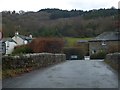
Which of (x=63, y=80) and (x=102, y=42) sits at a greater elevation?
(x=102, y=42)

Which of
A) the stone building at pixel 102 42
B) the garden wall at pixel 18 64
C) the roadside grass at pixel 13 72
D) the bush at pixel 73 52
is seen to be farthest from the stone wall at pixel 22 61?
the stone building at pixel 102 42

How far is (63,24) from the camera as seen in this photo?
108 meters

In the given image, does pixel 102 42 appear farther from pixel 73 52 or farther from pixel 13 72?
pixel 13 72

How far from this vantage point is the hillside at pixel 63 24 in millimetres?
93319

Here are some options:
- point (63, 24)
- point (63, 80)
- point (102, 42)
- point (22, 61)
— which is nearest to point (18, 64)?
point (22, 61)

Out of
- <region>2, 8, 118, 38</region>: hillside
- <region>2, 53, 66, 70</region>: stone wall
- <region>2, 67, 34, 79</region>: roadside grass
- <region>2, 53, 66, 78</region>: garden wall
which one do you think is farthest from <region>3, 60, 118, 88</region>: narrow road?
<region>2, 8, 118, 38</region>: hillside

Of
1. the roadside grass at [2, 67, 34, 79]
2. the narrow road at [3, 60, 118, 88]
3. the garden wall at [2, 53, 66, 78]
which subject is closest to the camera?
the narrow road at [3, 60, 118, 88]

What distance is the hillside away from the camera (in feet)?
306

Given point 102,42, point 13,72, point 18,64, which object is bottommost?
point 13,72

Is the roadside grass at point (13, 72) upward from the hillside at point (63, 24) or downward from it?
downward

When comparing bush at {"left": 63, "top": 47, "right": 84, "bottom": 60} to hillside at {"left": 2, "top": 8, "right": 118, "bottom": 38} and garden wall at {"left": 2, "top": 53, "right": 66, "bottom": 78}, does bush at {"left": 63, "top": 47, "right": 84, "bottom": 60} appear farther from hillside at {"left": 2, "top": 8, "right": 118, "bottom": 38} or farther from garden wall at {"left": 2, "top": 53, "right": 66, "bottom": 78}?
garden wall at {"left": 2, "top": 53, "right": 66, "bottom": 78}

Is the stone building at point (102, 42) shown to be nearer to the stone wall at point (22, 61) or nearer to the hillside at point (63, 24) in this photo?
the hillside at point (63, 24)

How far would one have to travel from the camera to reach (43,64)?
1010 inches

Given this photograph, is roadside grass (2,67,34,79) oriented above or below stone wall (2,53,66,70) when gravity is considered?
below
